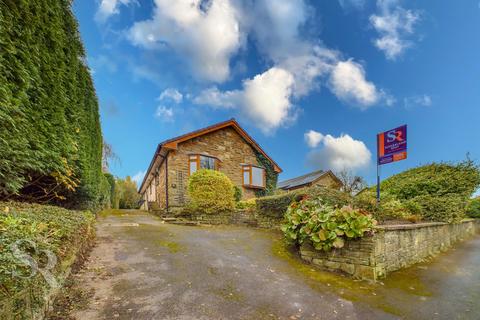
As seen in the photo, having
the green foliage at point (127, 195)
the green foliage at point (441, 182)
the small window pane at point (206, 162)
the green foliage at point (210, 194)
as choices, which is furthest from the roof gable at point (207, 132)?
the green foliage at point (127, 195)

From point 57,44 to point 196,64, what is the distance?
584 cm

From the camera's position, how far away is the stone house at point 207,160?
1429 centimetres

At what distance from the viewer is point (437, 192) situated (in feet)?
32.6

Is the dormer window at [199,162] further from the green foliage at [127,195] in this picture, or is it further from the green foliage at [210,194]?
the green foliage at [127,195]

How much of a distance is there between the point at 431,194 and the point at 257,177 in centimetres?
1023

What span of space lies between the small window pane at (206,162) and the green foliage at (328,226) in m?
9.99

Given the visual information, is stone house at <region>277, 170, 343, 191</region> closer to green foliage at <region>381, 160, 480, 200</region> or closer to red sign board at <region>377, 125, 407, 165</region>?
green foliage at <region>381, 160, 480, 200</region>

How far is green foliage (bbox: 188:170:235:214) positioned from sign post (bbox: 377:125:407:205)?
254 inches

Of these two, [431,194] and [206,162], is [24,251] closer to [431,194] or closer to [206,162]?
[431,194]

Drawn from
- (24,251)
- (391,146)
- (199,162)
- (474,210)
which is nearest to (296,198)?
(391,146)

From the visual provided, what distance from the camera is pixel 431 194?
10008 mm

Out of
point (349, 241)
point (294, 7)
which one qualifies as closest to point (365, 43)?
point (294, 7)

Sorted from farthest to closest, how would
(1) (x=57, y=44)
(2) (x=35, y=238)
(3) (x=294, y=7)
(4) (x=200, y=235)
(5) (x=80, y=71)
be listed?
1. (3) (x=294, y=7)
2. (4) (x=200, y=235)
3. (5) (x=80, y=71)
4. (1) (x=57, y=44)
5. (2) (x=35, y=238)

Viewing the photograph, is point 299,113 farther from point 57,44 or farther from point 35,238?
point 35,238
